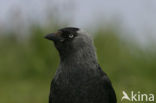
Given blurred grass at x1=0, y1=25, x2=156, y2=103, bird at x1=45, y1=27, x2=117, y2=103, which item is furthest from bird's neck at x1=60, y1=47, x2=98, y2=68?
blurred grass at x1=0, y1=25, x2=156, y2=103

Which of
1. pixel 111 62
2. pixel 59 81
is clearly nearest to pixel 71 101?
pixel 59 81

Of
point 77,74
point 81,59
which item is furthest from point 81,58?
point 77,74

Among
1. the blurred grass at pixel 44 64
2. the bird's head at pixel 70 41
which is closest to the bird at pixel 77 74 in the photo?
the bird's head at pixel 70 41

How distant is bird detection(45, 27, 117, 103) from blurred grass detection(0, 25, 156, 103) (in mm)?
2353

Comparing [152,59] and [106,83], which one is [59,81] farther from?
[152,59]

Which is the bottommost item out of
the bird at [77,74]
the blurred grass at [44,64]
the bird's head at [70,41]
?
the blurred grass at [44,64]

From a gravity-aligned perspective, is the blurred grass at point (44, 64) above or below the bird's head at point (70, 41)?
below

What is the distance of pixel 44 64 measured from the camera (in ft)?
32.4

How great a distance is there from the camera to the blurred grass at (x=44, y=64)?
9.35 m

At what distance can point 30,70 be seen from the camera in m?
9.89

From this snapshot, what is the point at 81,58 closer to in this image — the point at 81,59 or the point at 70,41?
the point at 81,59

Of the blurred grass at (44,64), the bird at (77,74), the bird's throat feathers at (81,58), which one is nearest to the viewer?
the bird at (77,74)

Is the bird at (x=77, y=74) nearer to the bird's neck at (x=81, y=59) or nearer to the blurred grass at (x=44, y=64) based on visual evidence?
the bird's neck at (x=81, y=59)

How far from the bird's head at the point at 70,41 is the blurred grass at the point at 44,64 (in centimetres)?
240
